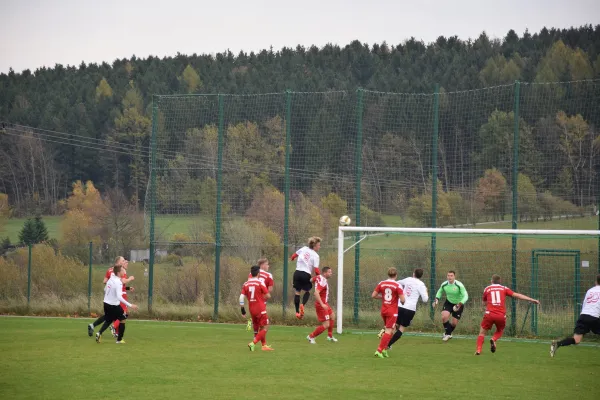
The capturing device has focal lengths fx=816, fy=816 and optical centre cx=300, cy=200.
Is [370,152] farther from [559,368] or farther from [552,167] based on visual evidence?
[559,368]

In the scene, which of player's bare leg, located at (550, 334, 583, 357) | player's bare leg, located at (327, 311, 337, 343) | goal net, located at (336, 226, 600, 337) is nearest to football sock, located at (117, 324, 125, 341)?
player's bare leg, located at (327, 311, 337, 343)

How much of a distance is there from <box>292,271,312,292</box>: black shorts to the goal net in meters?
1.61

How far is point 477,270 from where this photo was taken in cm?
2622

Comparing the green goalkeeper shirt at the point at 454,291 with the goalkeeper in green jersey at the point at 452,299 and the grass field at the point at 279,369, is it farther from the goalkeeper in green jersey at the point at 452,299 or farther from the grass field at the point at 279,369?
the grass field at the point at 279,369

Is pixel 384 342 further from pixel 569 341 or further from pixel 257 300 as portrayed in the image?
pixel 569 341

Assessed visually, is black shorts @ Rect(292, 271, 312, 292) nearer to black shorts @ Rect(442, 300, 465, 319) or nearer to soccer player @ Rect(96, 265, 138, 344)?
black shorts @ Rect(442, 300, 465, 319)

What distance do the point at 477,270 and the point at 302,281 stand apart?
7.62 metres

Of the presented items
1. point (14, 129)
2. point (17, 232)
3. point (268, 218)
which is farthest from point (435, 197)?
point (14, 129)

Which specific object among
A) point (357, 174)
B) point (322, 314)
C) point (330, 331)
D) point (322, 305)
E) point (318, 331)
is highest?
point (357, 174)

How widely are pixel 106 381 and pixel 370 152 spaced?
17746 millimetres

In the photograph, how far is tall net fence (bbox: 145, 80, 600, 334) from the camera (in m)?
26.6

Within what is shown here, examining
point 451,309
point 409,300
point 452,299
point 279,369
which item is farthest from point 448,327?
point 279,369

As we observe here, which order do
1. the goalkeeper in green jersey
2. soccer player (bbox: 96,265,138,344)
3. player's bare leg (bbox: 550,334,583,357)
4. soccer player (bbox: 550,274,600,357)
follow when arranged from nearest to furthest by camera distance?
player's bare leg (bbox: 550,334,583,357), soccer player (bbox: 550,274,600,357), soccer player (bbox: 96,265,138,344), the goalkeeper in green jersey

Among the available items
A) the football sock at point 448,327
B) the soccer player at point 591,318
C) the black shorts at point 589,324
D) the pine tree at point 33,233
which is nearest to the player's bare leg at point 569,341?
the soccer player at point 591,318
